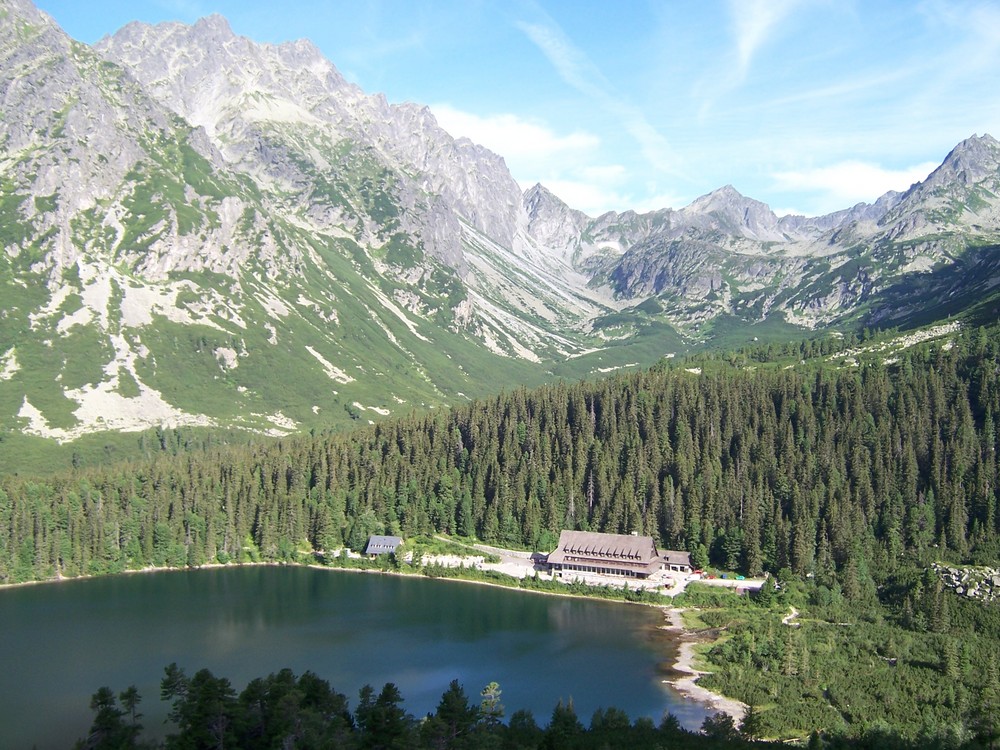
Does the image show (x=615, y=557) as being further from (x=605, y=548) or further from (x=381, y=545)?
(x=381, y=545)

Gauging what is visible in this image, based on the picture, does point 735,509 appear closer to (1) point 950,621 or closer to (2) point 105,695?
(1) point 950,621

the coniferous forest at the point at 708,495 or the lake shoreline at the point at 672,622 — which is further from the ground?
the coniferous forest at the point at 708,495

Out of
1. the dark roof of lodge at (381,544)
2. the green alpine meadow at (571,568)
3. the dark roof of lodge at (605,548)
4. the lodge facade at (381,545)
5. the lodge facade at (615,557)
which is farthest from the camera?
the dark roof of lodge at (381,544)

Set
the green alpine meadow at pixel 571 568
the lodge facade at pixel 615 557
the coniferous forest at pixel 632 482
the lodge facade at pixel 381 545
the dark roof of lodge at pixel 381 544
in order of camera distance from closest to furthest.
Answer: the green alpine meadow at pixel 571 568 < the lodge facade at pixel 615 557 < the coniferous forest at pixel 632 482 < the lodge facade at pixel 381 545 < the dark roof of lodge at pixel 381 544

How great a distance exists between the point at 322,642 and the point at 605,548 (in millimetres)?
47144

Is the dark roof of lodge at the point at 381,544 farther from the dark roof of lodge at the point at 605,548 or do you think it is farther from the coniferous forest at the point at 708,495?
the dark roof of lodge at the point at 605,548

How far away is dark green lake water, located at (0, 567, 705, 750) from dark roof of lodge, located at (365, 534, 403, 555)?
1044cm

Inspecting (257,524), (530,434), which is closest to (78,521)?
(257,524)

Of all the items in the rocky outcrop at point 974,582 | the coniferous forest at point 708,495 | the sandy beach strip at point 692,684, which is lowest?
the sandy beach strip at point 692,684

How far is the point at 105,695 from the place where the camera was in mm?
61344

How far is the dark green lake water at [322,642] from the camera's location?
77688 mm

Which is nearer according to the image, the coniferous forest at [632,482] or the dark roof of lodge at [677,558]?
the coniferous forest at [632,482]

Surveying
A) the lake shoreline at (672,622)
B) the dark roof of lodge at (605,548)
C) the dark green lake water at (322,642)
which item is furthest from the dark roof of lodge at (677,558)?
the dark green lake water at (322,642)

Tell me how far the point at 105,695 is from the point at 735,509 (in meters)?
A: 95.7
